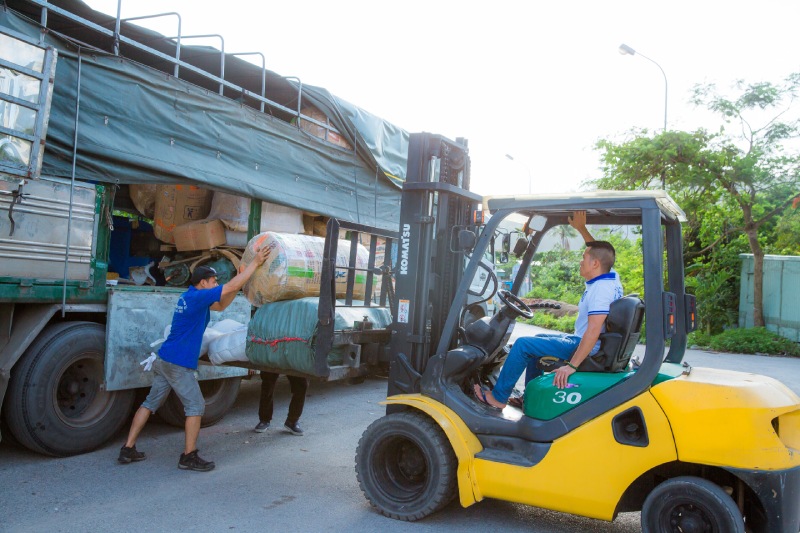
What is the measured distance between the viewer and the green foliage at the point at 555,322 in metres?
20.0

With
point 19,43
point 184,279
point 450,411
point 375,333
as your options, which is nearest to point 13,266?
point 19,43

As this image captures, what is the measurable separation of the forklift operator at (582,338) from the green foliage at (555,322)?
15.6 meters

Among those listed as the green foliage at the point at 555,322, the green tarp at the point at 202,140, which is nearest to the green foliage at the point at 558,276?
the green foliage at the point at 555,322

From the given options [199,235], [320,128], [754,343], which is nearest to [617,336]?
[199,235]

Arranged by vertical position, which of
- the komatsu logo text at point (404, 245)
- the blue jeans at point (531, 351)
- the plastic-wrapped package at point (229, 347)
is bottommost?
the plastic-wrapped package at point (229, 347)

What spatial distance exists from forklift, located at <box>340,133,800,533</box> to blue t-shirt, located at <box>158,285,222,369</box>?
149 centimetres

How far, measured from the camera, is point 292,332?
513 centimetres

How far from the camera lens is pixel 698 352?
15.6 m

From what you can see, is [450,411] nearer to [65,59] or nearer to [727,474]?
[727,474]

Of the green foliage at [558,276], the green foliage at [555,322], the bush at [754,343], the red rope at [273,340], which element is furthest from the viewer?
the green foliage at [558,276]

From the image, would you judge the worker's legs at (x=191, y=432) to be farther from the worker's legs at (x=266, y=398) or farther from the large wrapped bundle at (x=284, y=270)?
the worker's legs at (x=266, y=398)

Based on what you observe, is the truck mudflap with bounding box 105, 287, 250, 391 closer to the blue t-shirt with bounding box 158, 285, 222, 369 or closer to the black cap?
the blue t-shirt with bounding box 158, 285, 222, 369

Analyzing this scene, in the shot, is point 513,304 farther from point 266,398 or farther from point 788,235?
point 788,235

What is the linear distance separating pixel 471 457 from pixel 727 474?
4.83ft
